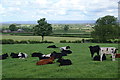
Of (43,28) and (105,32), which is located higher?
(43,28)

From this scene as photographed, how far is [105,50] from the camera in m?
11.2

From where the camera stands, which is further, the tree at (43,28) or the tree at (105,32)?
the tree at (43,28)

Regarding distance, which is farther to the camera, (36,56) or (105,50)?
(36,56)

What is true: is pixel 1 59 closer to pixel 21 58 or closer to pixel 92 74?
pixel 21 58

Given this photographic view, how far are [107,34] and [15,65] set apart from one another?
26945 millimetres

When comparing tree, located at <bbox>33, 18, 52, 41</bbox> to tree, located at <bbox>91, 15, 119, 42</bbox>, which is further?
tree, located at <bbox>33, 18, 52, 41</bbox>

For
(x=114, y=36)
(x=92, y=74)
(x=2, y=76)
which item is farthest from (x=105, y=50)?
(x=114, y=36)

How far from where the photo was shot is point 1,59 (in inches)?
534

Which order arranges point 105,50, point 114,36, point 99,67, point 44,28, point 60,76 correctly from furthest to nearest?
1. point 44,28
2. point 114,36
3. point 105,50
4. point 99,67
5. point 60,76

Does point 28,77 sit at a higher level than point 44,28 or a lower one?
lower

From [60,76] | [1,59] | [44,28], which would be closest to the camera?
[60,76]

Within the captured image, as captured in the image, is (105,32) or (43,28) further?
(43,28)

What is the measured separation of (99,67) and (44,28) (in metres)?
33.8

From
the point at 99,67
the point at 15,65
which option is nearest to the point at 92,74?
the point at 99,67
